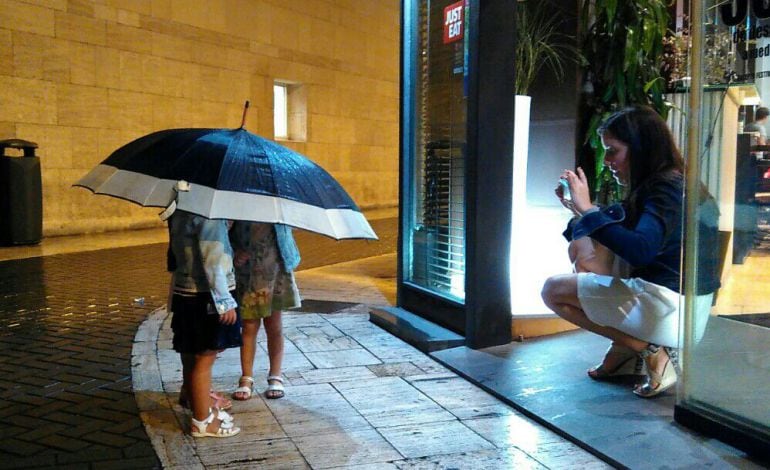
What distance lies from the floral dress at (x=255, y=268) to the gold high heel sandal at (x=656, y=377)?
217cm

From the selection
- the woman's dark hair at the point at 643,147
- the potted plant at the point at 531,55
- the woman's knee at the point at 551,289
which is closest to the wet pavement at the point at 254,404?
the woman's knee at the point at 551,289

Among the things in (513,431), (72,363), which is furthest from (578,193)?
(72,363)

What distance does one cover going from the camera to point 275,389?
4.42 meters

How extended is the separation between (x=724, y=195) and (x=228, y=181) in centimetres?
246

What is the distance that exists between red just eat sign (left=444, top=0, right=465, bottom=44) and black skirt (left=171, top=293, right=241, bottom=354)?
3004 millimetres

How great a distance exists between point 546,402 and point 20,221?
29.6ft

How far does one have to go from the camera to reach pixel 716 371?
3705 millimetres

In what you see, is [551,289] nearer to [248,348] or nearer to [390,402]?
[390,402]

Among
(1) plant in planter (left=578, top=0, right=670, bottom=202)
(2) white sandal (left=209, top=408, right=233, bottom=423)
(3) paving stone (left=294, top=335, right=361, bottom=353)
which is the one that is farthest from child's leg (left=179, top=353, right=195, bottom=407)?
(1) plant in planter (left=578, top=0, right=670, bottom=202)

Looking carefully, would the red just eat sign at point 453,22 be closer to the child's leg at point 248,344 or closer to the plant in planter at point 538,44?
the plant in planter at point 538,44

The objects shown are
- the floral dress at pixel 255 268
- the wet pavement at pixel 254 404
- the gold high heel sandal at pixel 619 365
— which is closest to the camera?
the wet pavement at pixel 254 404

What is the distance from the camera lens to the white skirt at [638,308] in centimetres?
410

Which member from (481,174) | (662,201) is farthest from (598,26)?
(662,201)

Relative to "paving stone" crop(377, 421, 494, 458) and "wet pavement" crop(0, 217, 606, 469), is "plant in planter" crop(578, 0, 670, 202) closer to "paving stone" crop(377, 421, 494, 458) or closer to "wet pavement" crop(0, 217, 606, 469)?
"wet pavement" crop(0, 217, 606, 469)
